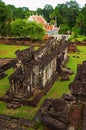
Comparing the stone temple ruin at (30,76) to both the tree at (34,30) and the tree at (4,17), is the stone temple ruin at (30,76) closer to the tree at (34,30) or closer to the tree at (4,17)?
the tree at (34,30)

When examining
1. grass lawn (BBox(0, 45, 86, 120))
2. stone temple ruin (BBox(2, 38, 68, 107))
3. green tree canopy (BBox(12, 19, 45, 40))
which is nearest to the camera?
grass lawn (BBox(0, 45, 86, 120))

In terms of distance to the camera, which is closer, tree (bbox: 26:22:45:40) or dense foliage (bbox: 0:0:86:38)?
tree (bbox: 26:22:45:40)

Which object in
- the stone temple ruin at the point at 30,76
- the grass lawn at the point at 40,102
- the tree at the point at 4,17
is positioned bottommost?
the grass lawn at the point at 40,102

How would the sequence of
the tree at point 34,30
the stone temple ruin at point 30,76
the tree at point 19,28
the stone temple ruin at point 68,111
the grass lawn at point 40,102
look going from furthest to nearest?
1. the tree at point 19,28
2. the tree at point 34,30
3. the stone temple ruin at point 30,76
4. the grass lawn at point 40,102
5. the stone temple ruin at point 68,111

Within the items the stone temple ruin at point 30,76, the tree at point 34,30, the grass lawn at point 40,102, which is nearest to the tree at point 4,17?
the tree at point 34,30

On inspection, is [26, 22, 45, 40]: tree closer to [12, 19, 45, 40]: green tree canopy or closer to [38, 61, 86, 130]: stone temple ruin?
[12, 19, 45, 40]: green tree canopy

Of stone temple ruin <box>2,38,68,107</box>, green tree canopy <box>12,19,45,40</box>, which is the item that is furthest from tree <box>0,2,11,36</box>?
stone temple ruin <box>2,38,68,107</box>

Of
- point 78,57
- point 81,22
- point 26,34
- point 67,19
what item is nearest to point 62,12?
point 67,19

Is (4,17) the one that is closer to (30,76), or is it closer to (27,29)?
(27,29)

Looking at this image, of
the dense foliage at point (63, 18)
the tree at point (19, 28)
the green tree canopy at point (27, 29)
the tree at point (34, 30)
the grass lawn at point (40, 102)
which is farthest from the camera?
the dense foliage at point (63, 18)

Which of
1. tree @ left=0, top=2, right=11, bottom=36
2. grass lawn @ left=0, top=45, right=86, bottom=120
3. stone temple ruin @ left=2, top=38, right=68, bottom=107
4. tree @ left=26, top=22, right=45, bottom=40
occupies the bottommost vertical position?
grass lawn @ left=0, top=45, right=86, bottom=120

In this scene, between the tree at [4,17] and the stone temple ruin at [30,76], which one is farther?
the tree at [4,17]

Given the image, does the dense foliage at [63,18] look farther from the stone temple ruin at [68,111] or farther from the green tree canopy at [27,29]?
the stone temple ruin at [68,111]

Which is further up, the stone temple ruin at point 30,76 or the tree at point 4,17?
the tree at point 4,17
